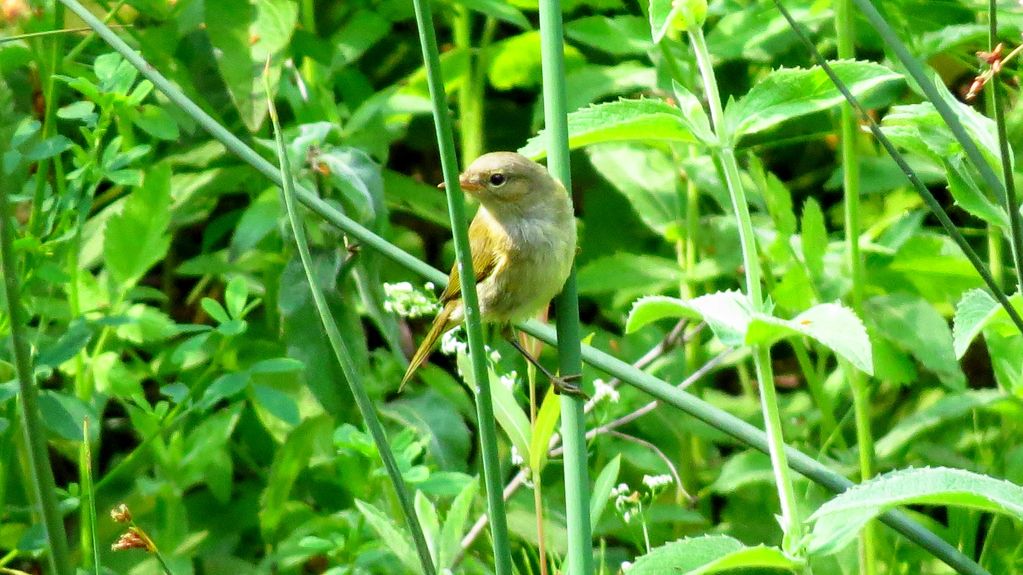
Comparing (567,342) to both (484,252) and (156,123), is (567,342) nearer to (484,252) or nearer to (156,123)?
(484,252)

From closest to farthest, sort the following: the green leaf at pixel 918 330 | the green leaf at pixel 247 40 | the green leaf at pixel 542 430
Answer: the green leaf at pixel 542 430
the green leaf at pixel 918 330
the green leaf at pixel 247 40

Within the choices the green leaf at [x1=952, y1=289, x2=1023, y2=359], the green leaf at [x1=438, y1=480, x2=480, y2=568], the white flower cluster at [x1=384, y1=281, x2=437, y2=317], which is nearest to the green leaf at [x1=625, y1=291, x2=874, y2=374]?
the green leaf at [x1=952, y1=289, x2=1023, y2=359]

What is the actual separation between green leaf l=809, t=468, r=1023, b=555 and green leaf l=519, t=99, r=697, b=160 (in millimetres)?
387

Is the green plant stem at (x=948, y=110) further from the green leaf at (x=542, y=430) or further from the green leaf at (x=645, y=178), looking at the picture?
the green leaf at (x=645, y=178)

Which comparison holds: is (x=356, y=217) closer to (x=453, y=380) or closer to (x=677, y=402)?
(x=453, y=380)

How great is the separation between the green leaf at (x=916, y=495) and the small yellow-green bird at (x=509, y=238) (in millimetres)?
887

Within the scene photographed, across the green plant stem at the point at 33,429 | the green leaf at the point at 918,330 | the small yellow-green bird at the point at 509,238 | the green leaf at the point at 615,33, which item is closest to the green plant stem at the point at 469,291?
the green plant stem at the point at 33,429

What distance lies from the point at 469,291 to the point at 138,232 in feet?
4.41

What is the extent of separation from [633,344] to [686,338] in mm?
233

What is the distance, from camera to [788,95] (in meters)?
1.36

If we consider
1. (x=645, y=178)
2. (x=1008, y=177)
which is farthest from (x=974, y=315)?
(x=645, y=178)

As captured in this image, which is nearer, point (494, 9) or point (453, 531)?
point (453, 531)

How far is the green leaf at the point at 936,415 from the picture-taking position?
2.17m

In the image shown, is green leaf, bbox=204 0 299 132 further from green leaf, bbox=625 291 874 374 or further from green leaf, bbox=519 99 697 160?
green leaf, bbox=625 291 874 374
